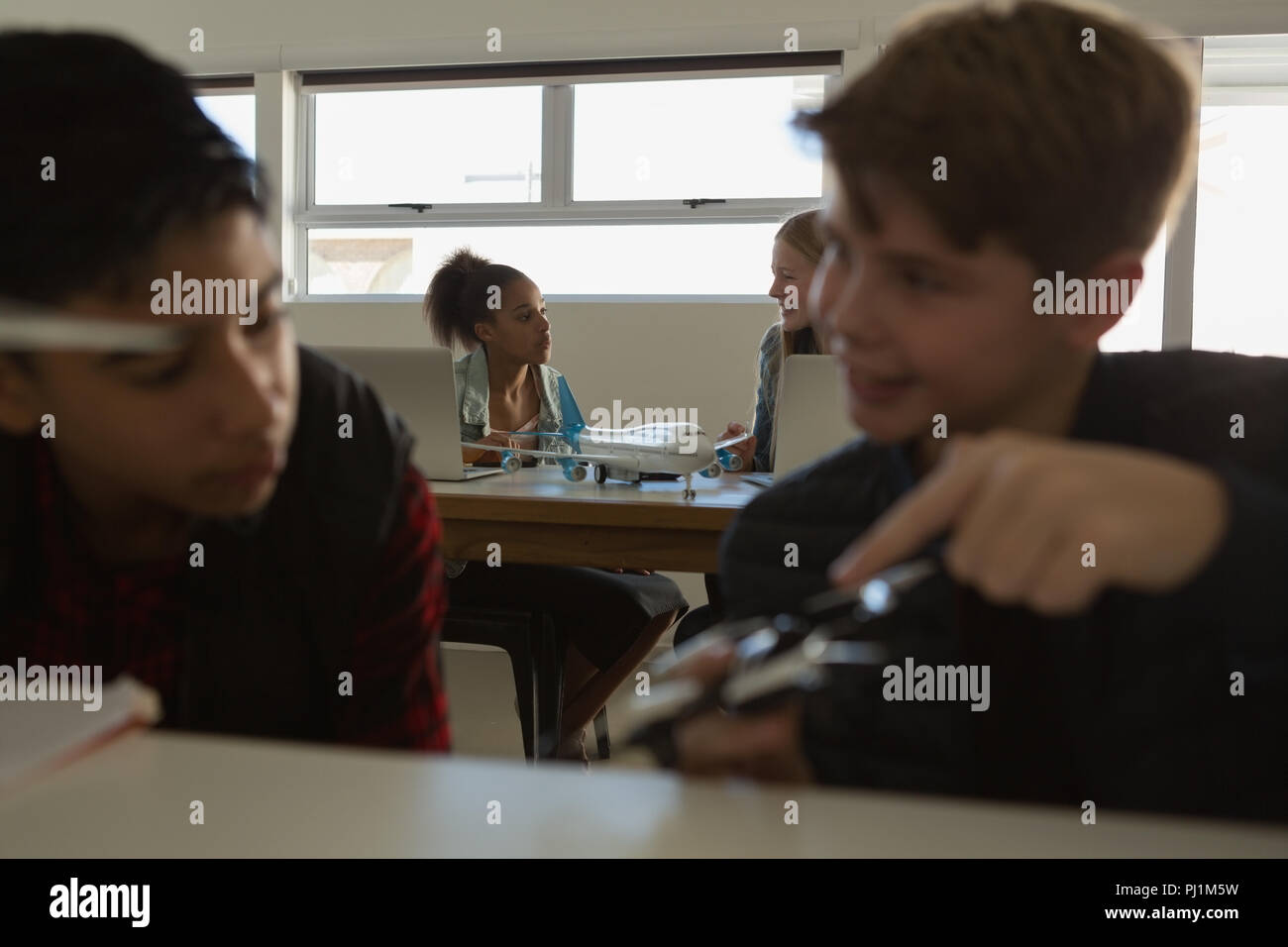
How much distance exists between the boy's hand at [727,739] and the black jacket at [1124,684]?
35 mm

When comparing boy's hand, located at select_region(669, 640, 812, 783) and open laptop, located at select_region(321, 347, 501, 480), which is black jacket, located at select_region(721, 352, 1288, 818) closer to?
boy's hand, located at select_region(669, 640, 812, 783)

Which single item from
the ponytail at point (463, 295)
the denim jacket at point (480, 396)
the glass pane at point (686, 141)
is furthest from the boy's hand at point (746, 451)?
the glass pane at point (686, 141)

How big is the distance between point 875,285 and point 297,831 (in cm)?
36

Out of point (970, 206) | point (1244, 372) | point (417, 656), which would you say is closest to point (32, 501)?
point (417, 656)

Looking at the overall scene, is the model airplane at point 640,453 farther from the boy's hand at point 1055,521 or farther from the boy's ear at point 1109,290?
the boy's hand at point 1055,521

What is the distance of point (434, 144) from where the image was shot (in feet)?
10.5

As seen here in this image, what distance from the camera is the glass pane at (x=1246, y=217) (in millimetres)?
2750

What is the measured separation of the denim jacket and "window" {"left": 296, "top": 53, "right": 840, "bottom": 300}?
58 centimetres

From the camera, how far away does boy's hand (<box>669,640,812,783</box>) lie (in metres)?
0.46

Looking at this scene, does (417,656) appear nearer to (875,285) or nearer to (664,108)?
(875,285)

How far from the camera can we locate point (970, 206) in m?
A: 0.51

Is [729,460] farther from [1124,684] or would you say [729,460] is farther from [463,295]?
[1124,684]
